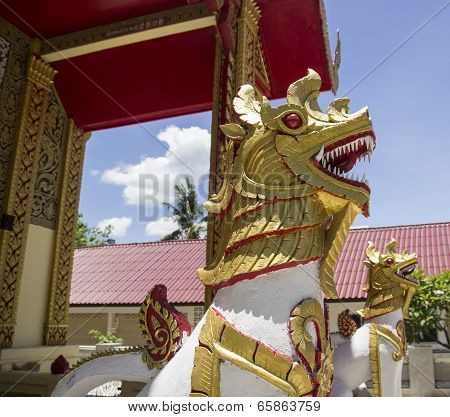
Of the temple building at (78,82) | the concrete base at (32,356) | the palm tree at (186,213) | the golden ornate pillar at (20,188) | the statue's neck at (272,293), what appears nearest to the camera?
the statue's neck at (272,293)

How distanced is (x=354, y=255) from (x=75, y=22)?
6.62m

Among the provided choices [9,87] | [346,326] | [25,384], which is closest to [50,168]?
[9,87]

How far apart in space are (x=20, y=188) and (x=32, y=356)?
5.70 ft

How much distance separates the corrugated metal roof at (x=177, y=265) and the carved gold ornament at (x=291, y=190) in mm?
6079

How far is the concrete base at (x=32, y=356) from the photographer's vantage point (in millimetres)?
4145

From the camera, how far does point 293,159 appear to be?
171 cm

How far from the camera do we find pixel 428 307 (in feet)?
21.0

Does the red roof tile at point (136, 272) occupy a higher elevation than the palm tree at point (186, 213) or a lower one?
lower

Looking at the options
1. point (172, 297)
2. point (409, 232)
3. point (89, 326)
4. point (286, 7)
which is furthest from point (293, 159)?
point (89, 326)

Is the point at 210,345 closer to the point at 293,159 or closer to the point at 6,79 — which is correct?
the point at 293,159

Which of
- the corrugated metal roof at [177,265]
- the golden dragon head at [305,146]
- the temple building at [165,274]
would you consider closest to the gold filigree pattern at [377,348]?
the golden dragon head at [305,146]

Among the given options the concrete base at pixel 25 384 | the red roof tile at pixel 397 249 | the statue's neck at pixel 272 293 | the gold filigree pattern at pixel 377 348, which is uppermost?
the red roof tile at pixel 397 249

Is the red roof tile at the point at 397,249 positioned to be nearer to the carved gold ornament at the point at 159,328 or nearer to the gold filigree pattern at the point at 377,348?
the gold filigree pattern at the point at 377,348

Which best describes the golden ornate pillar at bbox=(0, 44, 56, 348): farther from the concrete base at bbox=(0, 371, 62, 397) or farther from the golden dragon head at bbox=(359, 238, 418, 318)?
the golden dragon head at bbox=(359, 238, 418, 318)
